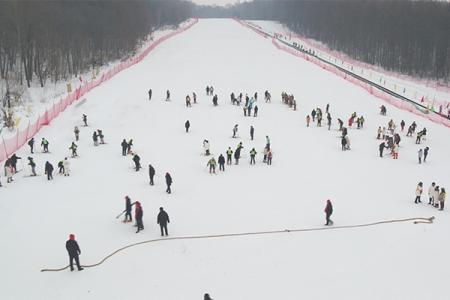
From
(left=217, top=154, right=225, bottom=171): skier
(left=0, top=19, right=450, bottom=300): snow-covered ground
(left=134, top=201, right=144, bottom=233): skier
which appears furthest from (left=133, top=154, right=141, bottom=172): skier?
(left=134, top=201, right=144, bottom=233): skier

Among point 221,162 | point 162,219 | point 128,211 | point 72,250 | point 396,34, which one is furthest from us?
point 396,34

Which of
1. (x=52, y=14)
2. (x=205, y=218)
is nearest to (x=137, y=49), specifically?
(x=52, y=14)

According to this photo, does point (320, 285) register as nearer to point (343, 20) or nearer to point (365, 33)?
point (365, 33)

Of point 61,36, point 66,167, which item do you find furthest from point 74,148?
point 61,36

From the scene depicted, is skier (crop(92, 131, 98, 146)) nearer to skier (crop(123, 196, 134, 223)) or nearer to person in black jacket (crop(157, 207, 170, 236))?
skier (crop(123, 196, 134, 223))

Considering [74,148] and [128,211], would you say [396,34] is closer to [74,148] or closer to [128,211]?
[74,148]
